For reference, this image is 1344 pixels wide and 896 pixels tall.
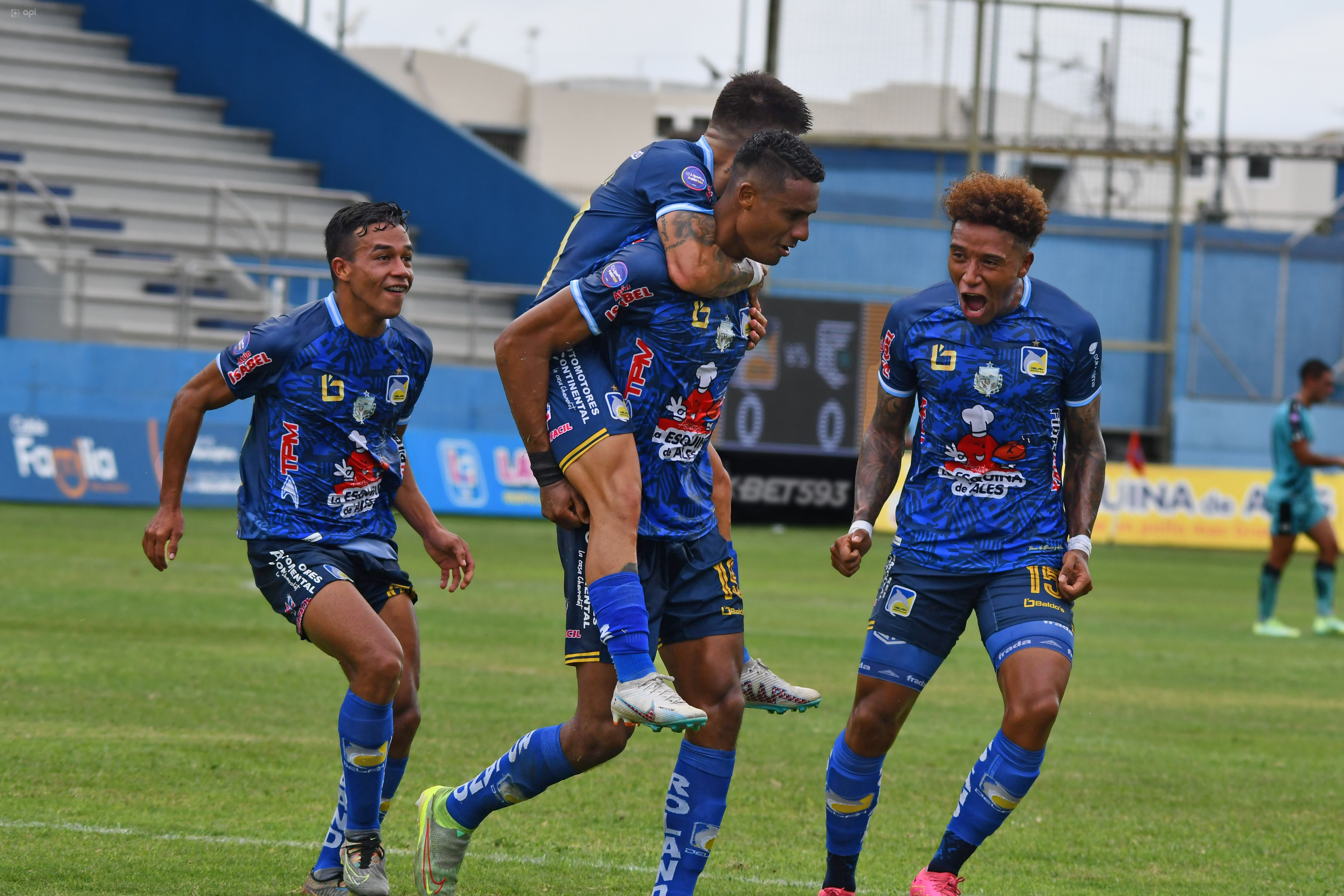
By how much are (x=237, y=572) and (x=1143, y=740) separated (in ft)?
30.1

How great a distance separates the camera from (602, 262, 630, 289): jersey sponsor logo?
4934 millimetres

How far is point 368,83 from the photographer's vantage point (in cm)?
3241

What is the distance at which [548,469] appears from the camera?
5008 mm

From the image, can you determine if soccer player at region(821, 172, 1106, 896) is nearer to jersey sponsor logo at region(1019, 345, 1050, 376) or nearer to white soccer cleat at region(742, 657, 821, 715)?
jersey sponsor logo at region(1019, 345, 1050, 376)

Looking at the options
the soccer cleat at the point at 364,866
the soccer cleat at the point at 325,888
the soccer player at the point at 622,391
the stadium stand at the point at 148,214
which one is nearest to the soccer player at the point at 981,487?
the soccer player at the point at 622,391

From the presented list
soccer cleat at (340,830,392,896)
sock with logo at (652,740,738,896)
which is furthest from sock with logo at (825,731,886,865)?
soccer cleat at (340,830,392,896)

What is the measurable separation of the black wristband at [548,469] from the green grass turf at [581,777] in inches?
63.3

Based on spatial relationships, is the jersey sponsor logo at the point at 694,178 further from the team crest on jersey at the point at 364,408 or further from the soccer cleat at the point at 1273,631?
the soccer cleat at the point at 1273,631

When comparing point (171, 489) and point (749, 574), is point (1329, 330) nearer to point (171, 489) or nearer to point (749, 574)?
point (749, 574)

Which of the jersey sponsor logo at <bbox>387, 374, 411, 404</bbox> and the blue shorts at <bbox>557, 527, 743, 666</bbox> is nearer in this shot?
the blue shorts at <bbox>557, 527, 743, 666</bbox>

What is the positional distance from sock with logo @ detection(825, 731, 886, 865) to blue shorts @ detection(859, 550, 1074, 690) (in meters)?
0.32

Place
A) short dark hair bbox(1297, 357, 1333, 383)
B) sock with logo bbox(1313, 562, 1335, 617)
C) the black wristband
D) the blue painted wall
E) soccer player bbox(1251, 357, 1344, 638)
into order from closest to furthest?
the black wristband → short dark hair bbox(1297, 357, 1333, 383) → soccer player bbox(1251, 357, 1344, 638) → sock with logo bbox(1313, 562, 1335, 617) → the blue painted wall

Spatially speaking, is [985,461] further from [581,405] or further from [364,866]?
[364,866]

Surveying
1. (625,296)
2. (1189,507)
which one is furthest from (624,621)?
(1189,507)
